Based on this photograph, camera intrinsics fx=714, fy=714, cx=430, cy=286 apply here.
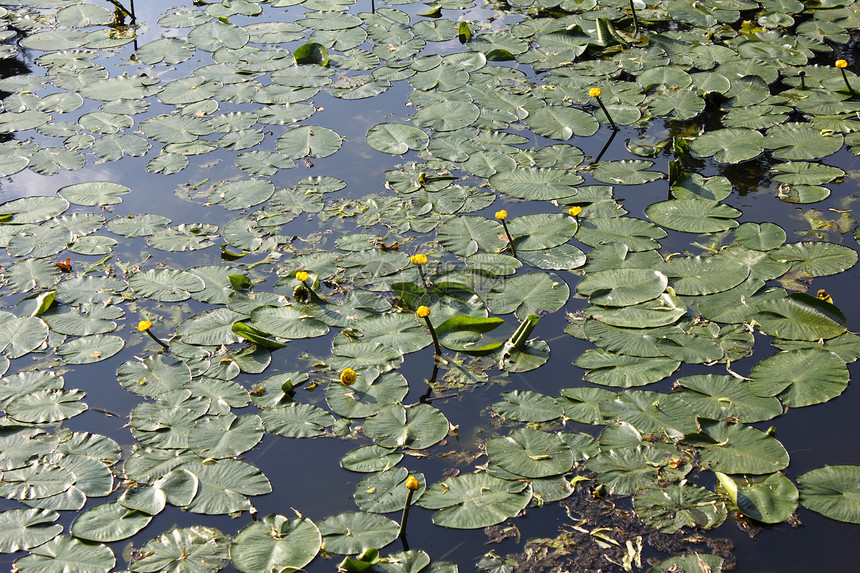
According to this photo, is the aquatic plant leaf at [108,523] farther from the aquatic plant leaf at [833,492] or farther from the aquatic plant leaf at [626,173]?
the aquatic plant leaf at [626,173]

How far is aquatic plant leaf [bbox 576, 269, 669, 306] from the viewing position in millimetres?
3908

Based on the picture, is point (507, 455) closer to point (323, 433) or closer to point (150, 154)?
point (323, 433)

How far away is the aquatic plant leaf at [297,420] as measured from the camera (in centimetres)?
341

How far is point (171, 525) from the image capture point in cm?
307

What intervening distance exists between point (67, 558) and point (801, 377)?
340 centimetres

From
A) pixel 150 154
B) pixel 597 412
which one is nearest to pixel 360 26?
pixel 150 154

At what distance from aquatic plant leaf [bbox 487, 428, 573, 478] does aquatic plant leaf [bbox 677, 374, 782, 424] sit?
0.68 m

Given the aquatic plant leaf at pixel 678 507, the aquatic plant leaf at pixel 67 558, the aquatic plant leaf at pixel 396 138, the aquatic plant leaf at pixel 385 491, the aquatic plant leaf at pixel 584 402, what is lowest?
the aquatic plant leaf at pixel 67 558

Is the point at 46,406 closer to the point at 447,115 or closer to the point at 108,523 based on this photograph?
the point at 108,523

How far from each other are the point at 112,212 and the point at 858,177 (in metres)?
5.05

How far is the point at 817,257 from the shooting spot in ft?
13.5

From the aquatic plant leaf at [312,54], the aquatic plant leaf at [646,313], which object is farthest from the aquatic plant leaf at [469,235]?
the aquatic plant leaf at [312,54]

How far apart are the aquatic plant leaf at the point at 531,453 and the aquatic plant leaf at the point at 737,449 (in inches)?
23.4

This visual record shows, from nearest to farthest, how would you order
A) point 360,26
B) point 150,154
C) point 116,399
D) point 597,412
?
1. point 597,412
2. point 116,399
3. point 150,154
4. point 360,26
